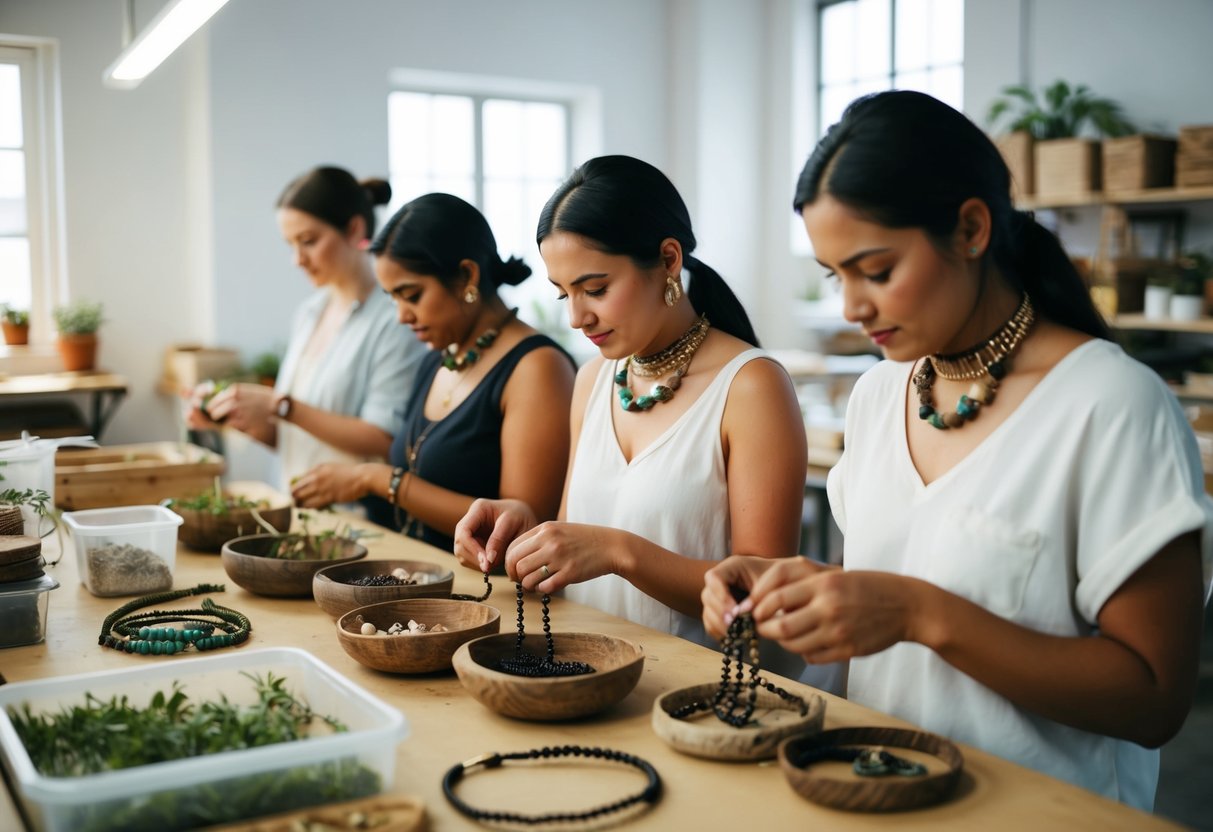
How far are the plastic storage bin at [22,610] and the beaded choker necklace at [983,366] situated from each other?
133 centimetres

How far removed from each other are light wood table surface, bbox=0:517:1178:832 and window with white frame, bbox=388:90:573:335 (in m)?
5.71

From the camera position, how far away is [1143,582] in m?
1.30

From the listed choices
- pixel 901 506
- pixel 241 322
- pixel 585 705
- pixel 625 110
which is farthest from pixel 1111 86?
pixel 585 705

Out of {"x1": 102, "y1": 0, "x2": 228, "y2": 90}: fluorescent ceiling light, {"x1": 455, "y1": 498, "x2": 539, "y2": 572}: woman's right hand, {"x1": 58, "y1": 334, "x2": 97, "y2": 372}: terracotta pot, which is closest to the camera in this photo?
{"x1": 455, "y1": 498, "x2": 539, "y2": 572}: woman's right hand

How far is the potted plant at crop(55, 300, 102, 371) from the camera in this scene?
5910 millimetres

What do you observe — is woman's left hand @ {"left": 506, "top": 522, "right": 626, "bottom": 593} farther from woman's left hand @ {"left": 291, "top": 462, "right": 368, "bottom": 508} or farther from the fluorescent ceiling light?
the fluorescent ceiling light

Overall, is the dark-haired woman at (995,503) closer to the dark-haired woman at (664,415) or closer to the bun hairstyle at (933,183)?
the bun hairstyle at (933,183)

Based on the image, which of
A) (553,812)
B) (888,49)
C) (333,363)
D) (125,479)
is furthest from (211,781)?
(888,49)

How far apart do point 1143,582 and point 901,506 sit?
318 mm

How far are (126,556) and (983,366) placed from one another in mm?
1506

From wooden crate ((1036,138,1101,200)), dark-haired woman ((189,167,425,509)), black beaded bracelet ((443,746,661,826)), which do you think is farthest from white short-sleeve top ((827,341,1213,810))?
wooden crate ((1036,138,1101,200))

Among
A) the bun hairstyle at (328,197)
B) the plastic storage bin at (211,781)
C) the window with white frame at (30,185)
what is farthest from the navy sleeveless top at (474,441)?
the window with white frame at (30,185)

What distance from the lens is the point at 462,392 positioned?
265 centimetres

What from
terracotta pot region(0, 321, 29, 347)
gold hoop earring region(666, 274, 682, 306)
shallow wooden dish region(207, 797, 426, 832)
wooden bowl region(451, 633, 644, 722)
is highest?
gold hoop earring region(666, 274, 682, 306)
